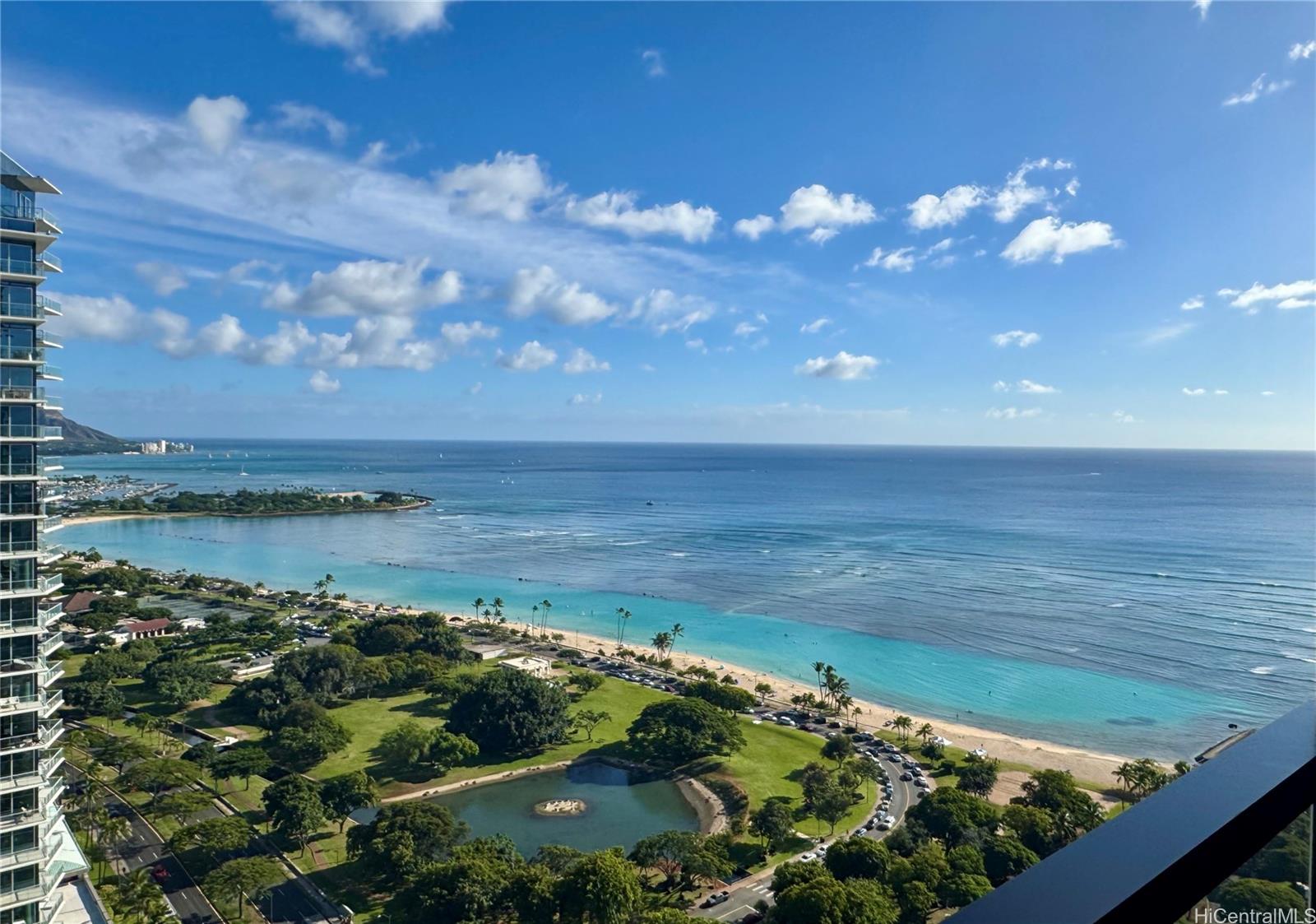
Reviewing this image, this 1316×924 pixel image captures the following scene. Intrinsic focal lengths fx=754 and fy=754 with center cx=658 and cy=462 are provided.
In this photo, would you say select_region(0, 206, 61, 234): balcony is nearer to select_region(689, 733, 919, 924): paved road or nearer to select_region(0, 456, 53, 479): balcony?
select_region(0, 456, 53, 479): balcony

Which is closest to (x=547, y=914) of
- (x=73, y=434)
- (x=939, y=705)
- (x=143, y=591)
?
(x=939, y=705)

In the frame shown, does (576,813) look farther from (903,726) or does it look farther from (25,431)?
(25,431)

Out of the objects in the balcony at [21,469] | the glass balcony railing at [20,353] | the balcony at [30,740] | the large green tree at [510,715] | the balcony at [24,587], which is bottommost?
the large green tree at [510,715]

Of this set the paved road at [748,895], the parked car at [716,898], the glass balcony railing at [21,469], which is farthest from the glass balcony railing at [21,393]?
the parked car at [716,898]

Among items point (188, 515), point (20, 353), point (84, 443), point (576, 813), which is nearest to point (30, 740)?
point (20, 353)

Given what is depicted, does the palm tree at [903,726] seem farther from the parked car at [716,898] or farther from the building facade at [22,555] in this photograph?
the building facade at [22,555]

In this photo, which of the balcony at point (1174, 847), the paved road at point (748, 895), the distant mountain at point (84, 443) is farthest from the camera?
the distant mountain at point (84, 443)

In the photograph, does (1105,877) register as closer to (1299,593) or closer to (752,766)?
(752,766)

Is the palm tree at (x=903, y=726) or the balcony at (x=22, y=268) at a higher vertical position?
the balcony at (x=22, y=268)
